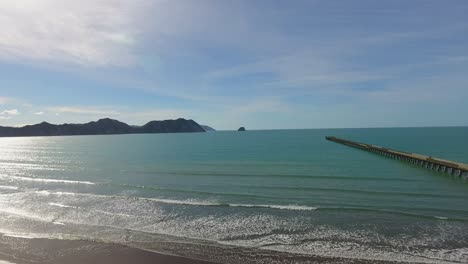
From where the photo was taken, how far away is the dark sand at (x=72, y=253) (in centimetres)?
1201

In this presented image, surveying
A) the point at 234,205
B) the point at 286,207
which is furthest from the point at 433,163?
the point at 234,205

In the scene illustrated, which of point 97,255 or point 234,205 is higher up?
point 234,205

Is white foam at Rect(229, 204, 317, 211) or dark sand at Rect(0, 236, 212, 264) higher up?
white foam at Rect(229, 204, 317, 211)

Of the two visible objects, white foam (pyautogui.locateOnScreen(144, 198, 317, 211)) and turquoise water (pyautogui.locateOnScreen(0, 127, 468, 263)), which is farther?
white foam (pyautogui.locateOnScreen(144, 198, 317, 211))

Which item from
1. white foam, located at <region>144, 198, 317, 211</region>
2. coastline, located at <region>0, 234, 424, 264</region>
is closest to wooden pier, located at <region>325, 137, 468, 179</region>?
white foam, located at <region>144, 198, 317, 211</region>

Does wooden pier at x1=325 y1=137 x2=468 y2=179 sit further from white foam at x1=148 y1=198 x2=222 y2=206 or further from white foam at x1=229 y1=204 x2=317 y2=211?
white foam at x1=148 y1=198 x2=222 y2=206

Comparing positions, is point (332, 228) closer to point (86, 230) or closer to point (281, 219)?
point (281, 219)

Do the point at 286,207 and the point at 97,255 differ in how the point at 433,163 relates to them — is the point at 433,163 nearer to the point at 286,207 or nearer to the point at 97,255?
the point at 286,207

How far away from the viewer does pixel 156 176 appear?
3394cm

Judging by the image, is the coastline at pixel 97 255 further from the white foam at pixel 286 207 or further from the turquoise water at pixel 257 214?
the white foam at pixel 286 207

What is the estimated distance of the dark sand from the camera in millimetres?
12008

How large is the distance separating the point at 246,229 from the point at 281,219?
7.95 ft

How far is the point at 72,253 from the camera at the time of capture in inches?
504

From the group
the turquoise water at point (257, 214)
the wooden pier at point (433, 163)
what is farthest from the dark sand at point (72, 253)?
the wooden pier at point (433, 163)
